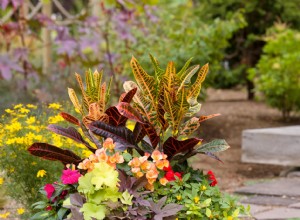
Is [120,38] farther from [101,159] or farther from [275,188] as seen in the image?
[101,159]

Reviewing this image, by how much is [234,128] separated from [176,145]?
690 cm

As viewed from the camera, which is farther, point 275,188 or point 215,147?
point 275,188

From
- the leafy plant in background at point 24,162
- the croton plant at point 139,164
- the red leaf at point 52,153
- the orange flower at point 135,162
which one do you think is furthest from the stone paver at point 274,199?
the orange flower at point 135,162

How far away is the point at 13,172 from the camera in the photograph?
162 inches

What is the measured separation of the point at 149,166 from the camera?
311 cm

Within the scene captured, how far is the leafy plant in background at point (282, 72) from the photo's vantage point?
31.8ft

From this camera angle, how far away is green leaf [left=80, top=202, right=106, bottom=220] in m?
2.90

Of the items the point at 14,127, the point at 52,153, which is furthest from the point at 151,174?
the point at 14,127

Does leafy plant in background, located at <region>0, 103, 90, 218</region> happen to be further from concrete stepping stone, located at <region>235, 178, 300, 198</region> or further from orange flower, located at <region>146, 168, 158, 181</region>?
concrete stepping stone, located at <region>235, 178, 300, 198</region>

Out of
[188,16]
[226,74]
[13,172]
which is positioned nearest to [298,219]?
[13,172]

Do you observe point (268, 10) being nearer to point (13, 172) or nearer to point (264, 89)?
point (264, 89)

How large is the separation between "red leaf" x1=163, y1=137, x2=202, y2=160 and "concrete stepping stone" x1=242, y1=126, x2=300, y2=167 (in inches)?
145

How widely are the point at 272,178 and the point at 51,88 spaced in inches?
100

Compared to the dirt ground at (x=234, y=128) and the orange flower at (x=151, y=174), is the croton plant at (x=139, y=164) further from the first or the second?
the dirt ground at (x=234, y=128)
